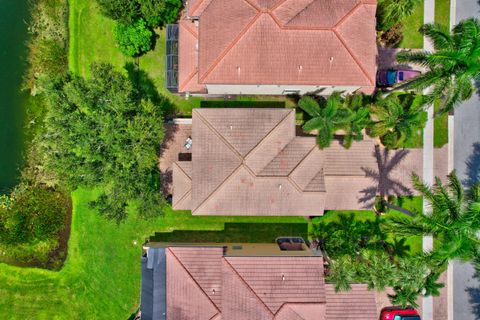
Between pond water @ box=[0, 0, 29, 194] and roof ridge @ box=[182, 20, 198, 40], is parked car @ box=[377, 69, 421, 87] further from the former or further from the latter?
pond water @ box=[0, 0, 29, 194]

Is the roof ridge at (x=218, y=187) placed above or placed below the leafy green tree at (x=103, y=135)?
below

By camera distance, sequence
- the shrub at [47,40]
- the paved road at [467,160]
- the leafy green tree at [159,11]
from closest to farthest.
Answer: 1. the leafy green tree at [159,11]
2. the paved road at [467,160]
3. the shrub at [47,40]

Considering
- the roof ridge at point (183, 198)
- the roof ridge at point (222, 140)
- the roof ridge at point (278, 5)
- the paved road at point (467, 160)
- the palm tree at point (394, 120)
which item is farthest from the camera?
the paved road at point (467, 160)

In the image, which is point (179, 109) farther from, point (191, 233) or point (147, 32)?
point (191, 233)

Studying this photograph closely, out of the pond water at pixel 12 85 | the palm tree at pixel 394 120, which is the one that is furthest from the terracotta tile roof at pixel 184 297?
the palm tree at pixel 394 120

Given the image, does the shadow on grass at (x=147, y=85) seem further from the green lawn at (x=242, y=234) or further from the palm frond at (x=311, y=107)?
the palm frond at (x=311, y=107)

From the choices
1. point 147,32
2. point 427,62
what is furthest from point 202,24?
point 427,62
